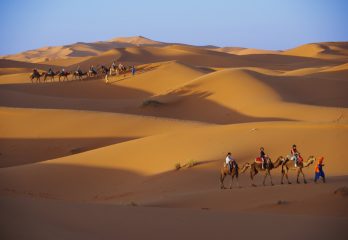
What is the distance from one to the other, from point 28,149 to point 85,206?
53.6 ft

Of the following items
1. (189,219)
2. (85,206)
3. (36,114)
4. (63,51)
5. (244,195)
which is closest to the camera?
(189,219)

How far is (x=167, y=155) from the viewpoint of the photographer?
20.0 m

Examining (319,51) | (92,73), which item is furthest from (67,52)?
(92,73)

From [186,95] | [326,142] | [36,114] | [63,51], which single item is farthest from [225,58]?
A: [63,51]

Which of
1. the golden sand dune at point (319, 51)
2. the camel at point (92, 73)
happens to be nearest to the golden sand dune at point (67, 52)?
the golden sand dune at point (319, 51)

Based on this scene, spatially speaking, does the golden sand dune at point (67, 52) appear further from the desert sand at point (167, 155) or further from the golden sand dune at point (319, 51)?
the desert sand at point (167, 155)

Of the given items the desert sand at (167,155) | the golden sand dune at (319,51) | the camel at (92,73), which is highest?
the golden sand dune at (319,51)

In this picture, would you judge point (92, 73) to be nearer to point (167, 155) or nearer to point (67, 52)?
point (167, 155)

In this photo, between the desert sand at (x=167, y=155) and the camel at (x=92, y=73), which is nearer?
the desert sand at (x=167, y=155)

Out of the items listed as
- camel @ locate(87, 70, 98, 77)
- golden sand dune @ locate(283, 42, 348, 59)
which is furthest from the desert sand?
golden sand dune @ locate(283, 42, 348, 59)

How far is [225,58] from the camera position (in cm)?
7588

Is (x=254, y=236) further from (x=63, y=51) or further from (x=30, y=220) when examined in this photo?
(x=63, y=51)

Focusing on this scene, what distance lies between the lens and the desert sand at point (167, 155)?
9406 mm

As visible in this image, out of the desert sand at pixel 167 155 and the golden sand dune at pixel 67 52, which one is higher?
the golden sand dune at pixel 67 52
